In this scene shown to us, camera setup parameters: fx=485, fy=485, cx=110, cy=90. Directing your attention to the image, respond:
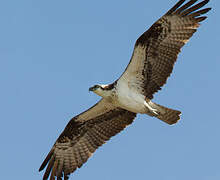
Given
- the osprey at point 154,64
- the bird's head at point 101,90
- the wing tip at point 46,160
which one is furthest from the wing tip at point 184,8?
the wing tip at point 46,160

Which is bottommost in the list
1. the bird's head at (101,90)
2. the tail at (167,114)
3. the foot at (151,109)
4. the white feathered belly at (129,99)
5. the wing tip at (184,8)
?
the tail at (167,114)

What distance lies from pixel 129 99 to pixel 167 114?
103 cm

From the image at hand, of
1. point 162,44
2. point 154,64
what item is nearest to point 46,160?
point 154,64

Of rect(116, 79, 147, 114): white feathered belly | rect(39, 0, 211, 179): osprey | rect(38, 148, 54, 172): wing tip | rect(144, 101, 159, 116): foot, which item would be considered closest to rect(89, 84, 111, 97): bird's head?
rect(39, 0, 211, 179): osprey

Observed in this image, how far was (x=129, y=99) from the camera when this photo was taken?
11.9 metres

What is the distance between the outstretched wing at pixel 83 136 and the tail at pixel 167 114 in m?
1.10

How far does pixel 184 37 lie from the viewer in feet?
38.8

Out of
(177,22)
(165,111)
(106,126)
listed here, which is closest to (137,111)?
(165,111)

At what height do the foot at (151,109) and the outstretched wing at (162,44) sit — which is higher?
the outstretched wing at (162,44)

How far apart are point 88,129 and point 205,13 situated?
4.52 meters

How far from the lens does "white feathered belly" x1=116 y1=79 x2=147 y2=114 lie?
11.9m

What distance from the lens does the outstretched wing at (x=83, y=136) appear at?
515 inches

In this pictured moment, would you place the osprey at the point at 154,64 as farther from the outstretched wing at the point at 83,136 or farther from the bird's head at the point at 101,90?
the outstretched wing at the point at 83,136

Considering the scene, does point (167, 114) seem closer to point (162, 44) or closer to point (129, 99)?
point (129, 99)
